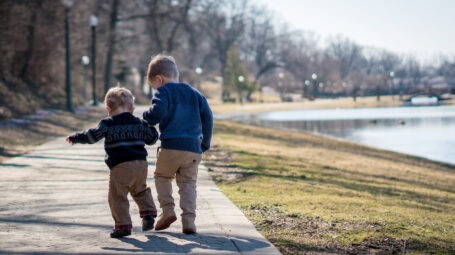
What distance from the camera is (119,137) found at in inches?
174

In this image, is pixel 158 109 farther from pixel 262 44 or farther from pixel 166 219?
pixel 262 44

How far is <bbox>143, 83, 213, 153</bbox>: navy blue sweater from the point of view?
4426mm

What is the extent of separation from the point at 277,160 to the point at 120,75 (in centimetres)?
4068

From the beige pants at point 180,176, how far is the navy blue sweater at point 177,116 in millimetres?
65

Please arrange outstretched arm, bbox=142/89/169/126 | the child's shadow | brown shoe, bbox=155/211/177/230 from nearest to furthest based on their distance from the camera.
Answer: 1. the child's shadow
2. outstretched arm, bbox=142/89/169/126
3. brown shoe, bbox=155/211/177/230

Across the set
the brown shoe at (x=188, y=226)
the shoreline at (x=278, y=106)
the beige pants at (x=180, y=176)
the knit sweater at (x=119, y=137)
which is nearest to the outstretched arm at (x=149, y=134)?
the knit sweater at (x=119, y=137)

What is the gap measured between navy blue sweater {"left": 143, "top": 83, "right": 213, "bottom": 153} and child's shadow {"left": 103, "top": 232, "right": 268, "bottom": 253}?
750mm

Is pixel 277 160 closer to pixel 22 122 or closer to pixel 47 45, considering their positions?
pixel 22 122

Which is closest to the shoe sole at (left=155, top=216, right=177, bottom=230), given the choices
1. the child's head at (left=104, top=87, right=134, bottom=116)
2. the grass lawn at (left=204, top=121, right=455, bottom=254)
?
the grass lawn at (left=204, top=121, right=455, bottom=254)

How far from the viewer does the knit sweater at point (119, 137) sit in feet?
14.5

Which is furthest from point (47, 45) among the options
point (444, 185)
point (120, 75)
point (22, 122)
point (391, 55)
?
point (391, 55)

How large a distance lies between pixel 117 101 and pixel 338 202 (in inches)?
140

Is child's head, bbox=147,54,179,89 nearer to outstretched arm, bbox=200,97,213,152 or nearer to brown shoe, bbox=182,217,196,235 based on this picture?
outstretched arm, bbox=200,97,213,152

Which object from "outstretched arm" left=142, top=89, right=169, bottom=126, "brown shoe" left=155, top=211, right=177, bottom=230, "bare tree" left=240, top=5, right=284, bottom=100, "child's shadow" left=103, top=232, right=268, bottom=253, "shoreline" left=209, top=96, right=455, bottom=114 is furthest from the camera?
"bare tree" left=240, top=5, right=284, bottom=100
